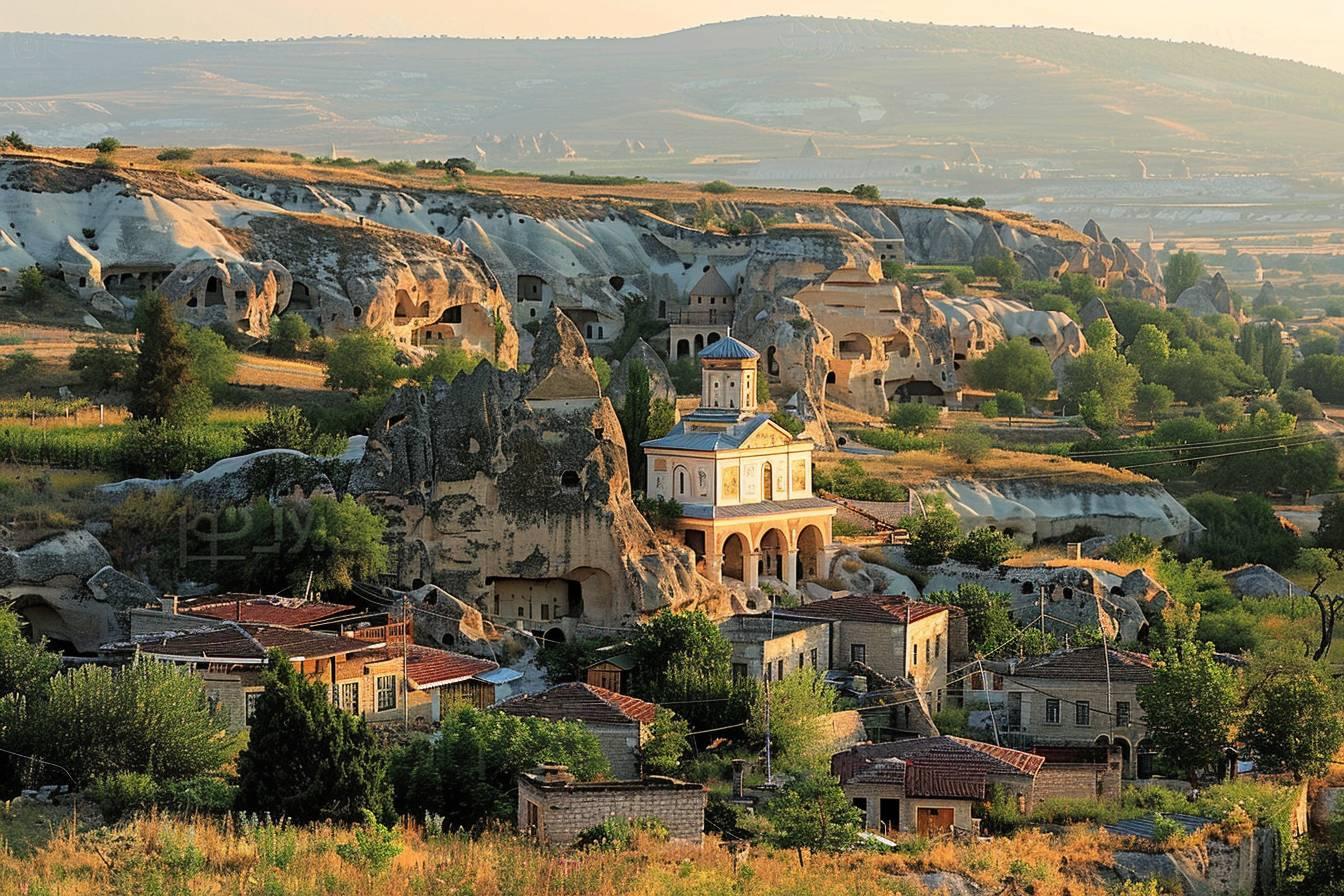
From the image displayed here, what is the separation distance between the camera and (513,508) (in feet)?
137

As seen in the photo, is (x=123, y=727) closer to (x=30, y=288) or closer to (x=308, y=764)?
(x=308, y=764)

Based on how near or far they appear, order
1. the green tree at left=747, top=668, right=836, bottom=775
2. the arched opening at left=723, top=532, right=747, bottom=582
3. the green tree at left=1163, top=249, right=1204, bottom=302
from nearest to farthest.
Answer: the green tree at left=747, top=668, right=836, bottom=775
the arched opening at left=723, top=532, right=747, bottom=582
the green tree at left=1163, top=249, right=1204, bottom=302

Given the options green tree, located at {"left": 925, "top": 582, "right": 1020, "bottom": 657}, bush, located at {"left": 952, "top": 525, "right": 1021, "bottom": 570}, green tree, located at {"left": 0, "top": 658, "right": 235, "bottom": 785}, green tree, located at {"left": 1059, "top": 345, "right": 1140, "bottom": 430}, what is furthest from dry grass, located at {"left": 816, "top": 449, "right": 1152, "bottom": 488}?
green tree, located at {"left": 0, "top": 658, "right": 235, "bottom": 785}

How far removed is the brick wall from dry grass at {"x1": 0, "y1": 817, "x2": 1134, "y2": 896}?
40cm

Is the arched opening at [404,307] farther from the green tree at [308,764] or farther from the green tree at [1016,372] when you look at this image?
the green tree at [308,764]

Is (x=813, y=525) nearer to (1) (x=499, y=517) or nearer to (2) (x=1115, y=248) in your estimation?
(1) (x=499, y=517)

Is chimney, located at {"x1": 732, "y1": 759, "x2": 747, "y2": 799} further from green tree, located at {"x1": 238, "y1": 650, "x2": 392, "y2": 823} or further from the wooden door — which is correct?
green tree, located at {"x1": 238, "y1": 650, "x2": 392, "y2": 823}

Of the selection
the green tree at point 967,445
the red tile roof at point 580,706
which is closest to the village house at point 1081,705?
the red tile roof at point 580,706

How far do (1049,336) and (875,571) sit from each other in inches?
1552

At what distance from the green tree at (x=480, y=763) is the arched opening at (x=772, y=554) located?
686 inches

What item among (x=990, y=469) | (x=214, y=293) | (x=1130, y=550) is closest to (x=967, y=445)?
(x=990, y=469)

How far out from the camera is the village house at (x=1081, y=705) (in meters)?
38.3

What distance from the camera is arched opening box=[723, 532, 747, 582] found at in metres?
48.1

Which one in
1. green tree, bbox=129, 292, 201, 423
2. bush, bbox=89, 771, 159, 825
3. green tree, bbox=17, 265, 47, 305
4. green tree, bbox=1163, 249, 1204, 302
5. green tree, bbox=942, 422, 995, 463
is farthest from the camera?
green tree, bbox=1163, 249, 1204, 302
